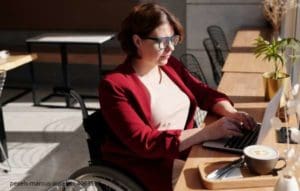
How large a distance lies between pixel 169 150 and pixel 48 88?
420cm

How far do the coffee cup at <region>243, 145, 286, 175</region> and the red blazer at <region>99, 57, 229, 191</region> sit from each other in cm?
33

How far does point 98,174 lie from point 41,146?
222cm

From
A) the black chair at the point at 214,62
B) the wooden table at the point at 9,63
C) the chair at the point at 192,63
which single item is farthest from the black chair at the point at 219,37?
the wooden table at the point at 9,63

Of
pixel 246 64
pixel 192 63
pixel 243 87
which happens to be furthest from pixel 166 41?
pixel 246 64

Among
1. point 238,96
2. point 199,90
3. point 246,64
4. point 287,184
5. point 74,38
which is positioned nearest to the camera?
point 287,184

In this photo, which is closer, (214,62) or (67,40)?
(214,62)

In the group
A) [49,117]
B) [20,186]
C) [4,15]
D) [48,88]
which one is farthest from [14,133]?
[4,15]

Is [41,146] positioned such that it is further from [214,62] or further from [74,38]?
[214,62]

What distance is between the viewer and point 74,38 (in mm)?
4887

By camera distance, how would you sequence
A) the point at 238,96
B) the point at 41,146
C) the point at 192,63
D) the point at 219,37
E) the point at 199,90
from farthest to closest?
the point at 219,37 → the point at 41,146 → the point at 192,63 → the point at 238,96 → the point at 199,90

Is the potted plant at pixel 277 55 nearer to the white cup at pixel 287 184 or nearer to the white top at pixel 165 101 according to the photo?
the white top at pixel 165 101

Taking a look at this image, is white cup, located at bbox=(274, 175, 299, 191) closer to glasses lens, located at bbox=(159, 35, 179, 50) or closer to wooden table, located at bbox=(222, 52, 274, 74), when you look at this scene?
glasses lens, located at bbox=(159, 35, 179, 50)

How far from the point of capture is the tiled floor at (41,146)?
324 centimetres

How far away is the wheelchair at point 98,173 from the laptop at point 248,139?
1.11 ft
